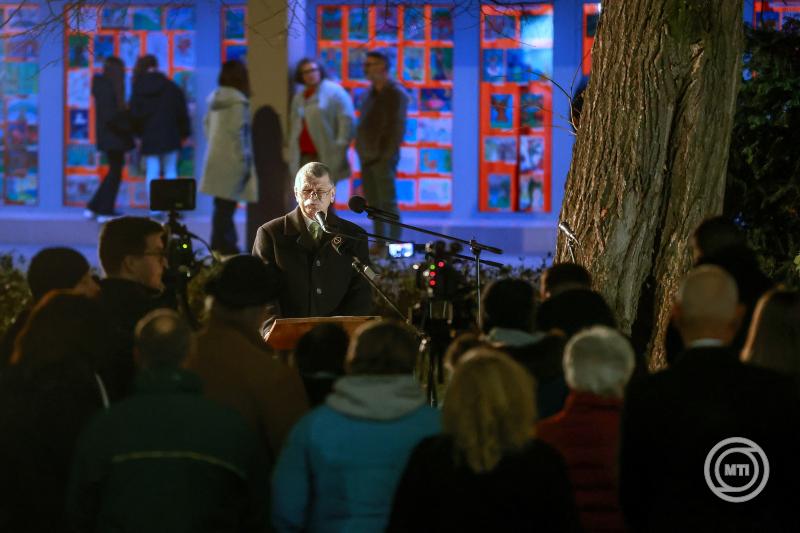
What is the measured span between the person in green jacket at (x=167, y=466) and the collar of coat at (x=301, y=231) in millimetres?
3930

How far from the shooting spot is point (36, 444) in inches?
196

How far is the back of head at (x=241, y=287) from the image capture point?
5.39 m

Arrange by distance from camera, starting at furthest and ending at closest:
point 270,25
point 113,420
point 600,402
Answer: point 270,25
point 600,402
point 113,420

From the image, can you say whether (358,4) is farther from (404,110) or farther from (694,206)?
(694,206)

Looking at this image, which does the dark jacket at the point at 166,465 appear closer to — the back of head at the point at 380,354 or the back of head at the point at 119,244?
the back of head at the point at 380,354

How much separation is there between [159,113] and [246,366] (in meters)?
12.3

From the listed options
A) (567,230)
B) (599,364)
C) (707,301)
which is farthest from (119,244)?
(567,230)

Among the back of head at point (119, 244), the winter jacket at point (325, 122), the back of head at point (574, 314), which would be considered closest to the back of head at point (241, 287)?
the back of head at point (119, 244)

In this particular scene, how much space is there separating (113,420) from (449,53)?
13.9 m

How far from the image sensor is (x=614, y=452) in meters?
5.00

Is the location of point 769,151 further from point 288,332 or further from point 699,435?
point 699,435

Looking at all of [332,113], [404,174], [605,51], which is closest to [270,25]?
[332,113]

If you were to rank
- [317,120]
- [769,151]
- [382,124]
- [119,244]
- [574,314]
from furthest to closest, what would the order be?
[382,124] < [317,120] < [769,151] < [119,244] < [574,314]

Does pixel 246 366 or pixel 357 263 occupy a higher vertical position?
pixel 357 263
